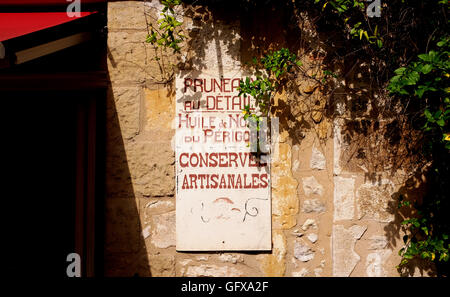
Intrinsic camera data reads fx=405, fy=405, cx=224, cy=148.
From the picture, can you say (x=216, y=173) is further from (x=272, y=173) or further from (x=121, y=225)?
(x=121, y=225)

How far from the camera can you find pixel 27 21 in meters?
2.76

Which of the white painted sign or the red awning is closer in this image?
the red awning

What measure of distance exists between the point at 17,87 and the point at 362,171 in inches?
107

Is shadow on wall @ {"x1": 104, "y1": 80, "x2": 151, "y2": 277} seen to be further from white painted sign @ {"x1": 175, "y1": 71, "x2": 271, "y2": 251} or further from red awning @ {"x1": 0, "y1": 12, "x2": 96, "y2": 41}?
red awning @ {"x1": 0, "y1": 12, "x2": 96, "y2": 41}

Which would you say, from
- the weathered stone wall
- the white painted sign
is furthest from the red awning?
the white painted sign

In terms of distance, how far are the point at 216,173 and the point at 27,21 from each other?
1.69 meters

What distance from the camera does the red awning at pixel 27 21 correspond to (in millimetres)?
2415

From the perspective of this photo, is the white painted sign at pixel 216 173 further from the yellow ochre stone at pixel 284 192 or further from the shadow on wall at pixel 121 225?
the shadow on wall at pixel 121 225

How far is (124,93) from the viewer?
10.2ft

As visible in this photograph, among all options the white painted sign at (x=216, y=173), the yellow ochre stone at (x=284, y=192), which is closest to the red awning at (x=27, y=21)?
the white painted sign at (x=216, y=173)

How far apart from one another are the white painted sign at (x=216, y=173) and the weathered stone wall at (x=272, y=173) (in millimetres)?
79

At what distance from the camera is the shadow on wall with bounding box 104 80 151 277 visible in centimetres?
307

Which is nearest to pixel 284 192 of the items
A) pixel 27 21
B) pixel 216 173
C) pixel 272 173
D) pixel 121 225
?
pixel 272 173

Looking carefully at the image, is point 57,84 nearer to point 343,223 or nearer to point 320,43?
point 320,43
